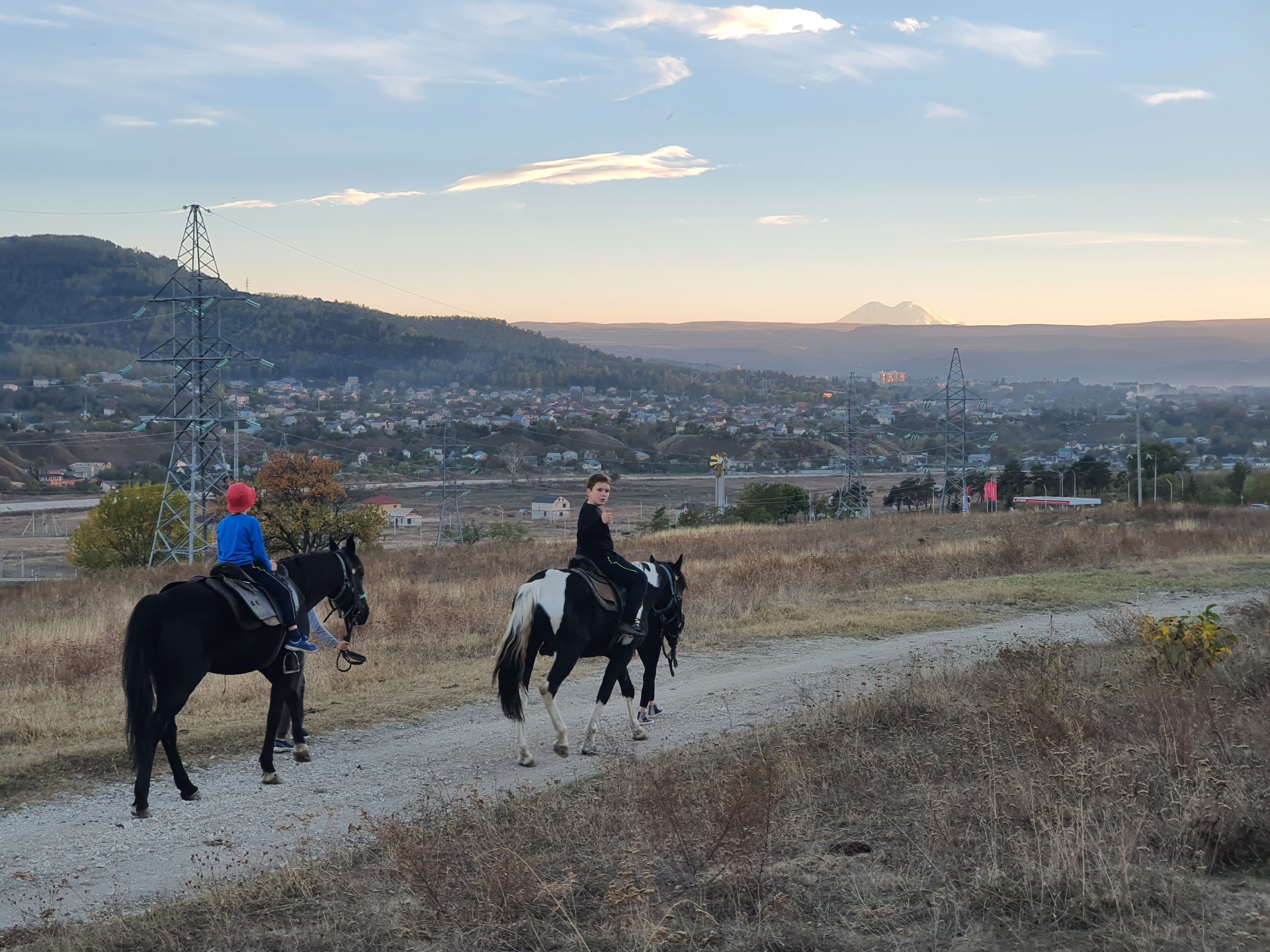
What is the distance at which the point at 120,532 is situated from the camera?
180 ft

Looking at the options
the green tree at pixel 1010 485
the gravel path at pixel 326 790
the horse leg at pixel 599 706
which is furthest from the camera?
the green tree at pixel 1010 485

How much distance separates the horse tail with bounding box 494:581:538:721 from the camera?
9.67 metres

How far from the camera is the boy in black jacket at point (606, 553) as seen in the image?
1008 cm

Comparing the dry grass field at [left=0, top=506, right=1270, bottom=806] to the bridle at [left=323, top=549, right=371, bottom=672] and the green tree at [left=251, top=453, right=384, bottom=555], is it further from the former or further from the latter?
the green tree at [left=251, top=453, right=384, bottom=555]

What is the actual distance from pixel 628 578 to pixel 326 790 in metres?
3.36

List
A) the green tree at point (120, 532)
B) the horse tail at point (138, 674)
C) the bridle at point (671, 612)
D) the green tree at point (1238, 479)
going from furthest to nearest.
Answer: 1. the green tree at point (1238, 479)
2. the green tree at point (120, 532)
3. the bridle at point (671, 612)
4. the horse tail at point (138, 674)

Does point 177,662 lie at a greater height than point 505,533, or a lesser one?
greater

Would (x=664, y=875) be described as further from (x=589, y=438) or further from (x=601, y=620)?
(x=589, y=438)

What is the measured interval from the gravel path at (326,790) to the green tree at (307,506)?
90.1ft

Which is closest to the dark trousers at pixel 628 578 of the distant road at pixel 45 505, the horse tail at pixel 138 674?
the horse tail at pixel 138 674

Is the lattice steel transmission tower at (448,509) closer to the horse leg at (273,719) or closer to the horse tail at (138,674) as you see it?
the horse leg at (273,719)

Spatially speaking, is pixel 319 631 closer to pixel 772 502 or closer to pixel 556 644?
pixel 556 644

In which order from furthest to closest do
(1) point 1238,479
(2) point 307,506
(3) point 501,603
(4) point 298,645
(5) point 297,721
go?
(1) point 1238,479, (2) point 307,506, (3) point 501,603, (5) point 297,721, (4) point 298,645

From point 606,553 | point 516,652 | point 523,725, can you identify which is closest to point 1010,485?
point 606,553
